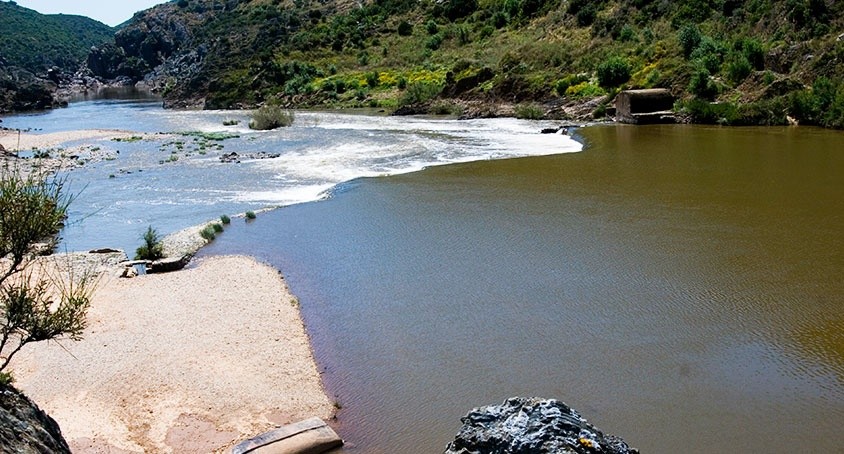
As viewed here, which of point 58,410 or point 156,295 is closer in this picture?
point 58,410

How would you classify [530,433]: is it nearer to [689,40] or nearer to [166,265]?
[166,265]

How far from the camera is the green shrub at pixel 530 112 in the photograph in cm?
4338

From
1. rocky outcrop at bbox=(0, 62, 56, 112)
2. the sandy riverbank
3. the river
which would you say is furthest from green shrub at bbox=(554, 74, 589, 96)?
rocky outcrop at bbox=(0, 62, 56, 112)

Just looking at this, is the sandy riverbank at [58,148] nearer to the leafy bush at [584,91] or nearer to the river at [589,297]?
the river at [589,297]

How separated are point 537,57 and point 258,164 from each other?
27.7m

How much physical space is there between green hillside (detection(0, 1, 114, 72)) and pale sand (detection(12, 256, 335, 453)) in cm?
13194

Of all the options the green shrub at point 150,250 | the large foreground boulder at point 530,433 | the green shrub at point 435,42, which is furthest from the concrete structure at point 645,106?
the green shrub at point 435,42

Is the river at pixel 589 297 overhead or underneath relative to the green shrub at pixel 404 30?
underneath

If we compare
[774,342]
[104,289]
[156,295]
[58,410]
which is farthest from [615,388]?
[104,289]

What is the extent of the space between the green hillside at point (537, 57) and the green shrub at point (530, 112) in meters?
0.15

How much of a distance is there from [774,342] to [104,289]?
11787 mm

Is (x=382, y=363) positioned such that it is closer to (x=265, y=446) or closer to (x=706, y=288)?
(x=265, y=446)

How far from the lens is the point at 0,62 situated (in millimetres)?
119062

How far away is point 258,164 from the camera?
30688 mm
